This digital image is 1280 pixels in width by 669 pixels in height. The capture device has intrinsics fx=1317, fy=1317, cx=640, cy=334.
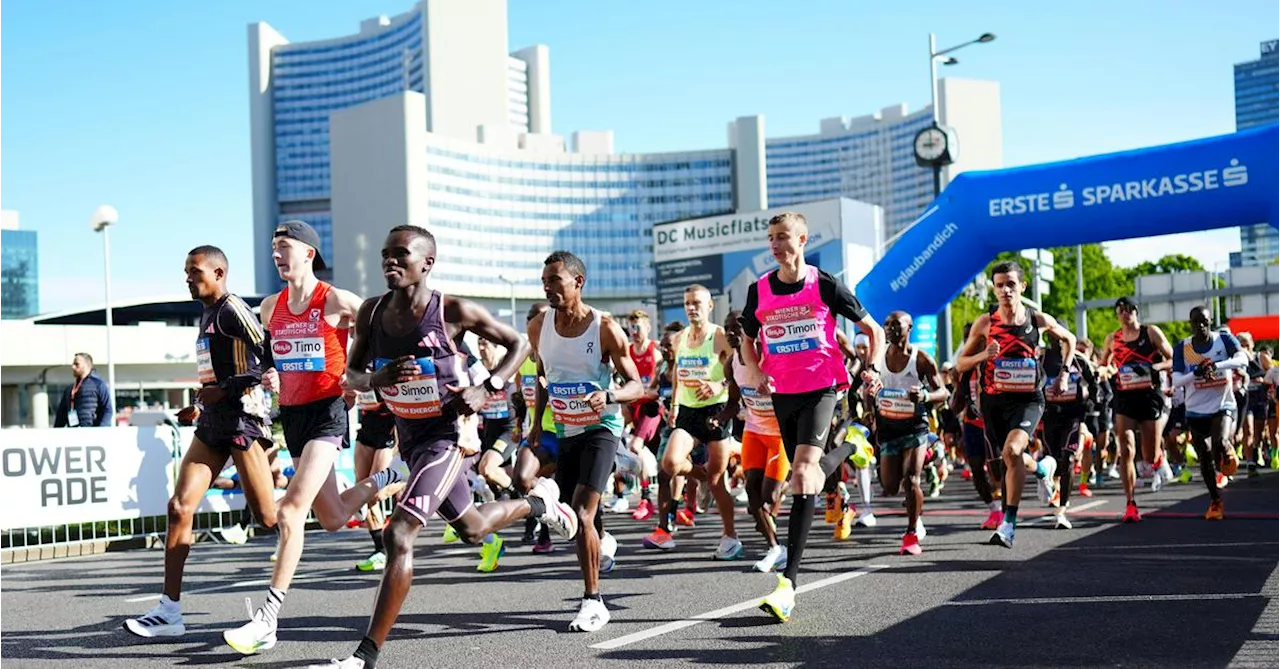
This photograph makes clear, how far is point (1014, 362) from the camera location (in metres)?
10.2

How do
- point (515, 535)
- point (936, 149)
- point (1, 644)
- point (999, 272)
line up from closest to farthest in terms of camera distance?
point (1, 644) < point (999, 272) < point (515, 535) < point (936, 149)

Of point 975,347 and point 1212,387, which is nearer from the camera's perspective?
point 975,347

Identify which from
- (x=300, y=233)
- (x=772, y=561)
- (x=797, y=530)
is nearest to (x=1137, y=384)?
(x=772, y=561)

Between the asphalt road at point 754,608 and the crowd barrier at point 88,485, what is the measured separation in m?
1.33

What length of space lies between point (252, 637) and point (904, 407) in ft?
20.0

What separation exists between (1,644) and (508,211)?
15050cm

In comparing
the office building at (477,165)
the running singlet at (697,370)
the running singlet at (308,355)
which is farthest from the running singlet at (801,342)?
the office building at (477,165)

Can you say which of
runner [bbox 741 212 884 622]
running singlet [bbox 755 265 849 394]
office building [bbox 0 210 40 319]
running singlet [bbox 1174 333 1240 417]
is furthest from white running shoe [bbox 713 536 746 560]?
office building [bbox 0 210 40 319]

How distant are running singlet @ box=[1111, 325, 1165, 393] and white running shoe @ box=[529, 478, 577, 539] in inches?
304

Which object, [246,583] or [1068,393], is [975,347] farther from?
[246,583]

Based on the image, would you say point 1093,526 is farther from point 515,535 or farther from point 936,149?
point 936,149

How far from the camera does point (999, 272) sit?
32.9ft

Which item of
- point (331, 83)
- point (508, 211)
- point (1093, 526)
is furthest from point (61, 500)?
point (331, 83)

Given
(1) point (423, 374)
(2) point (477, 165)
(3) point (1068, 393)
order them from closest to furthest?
(1) point (423, 374)
(3) point (1068, 393)
(2) point (477, 165)
